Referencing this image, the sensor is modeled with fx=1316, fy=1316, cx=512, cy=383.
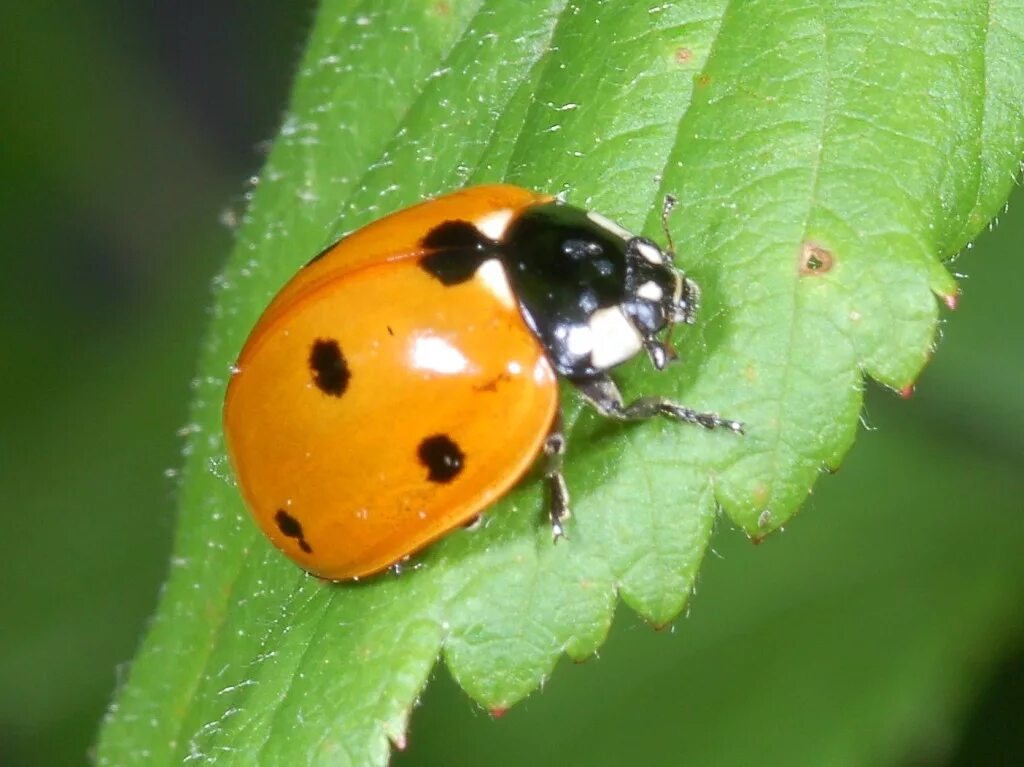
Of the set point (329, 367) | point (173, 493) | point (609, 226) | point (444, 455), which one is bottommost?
point (173, 493)

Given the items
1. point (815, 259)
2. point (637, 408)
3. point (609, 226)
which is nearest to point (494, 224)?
point (609, 226)

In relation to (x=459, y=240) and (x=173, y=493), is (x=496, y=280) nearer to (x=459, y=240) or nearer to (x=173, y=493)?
(x=459, y=240)

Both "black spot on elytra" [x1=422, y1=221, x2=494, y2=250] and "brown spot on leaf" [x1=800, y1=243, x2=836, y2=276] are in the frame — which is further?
"black spot on elytra" [x1=422, y1=221, x2=494, y2=250]

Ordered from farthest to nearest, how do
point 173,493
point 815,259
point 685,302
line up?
point 173,493, point 685,302, point 815,259

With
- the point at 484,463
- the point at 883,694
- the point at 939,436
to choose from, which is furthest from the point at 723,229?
the point at 939,436

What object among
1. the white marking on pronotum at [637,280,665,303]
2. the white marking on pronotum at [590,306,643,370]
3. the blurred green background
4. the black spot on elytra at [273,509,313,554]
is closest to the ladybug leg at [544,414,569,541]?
the white marking on pronotum at [590,306,643,370]

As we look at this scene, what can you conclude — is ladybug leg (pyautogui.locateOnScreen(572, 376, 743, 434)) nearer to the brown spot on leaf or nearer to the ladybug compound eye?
the ladybug compound eye

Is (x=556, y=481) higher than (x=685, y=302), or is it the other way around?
(x=685, y=302)
